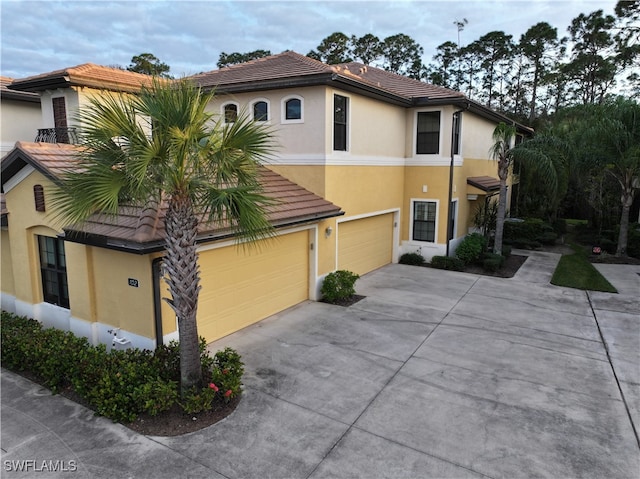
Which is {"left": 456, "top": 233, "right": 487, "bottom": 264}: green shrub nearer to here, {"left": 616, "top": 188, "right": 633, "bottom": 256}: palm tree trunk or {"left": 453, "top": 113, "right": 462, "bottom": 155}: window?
{"left": 453, "top": 113, "right": 462, "bottom": 155}: window

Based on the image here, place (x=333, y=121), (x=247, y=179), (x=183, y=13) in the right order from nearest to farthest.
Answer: (x=247, y=179) < (x=333, y=121) < (x=183, y=13)

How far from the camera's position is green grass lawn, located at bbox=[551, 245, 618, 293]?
13758mm

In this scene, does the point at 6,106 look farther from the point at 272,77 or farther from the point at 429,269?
the point at 429,269

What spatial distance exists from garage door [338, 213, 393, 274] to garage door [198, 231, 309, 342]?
2.16m

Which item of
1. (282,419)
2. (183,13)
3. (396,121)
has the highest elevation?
(183,13)

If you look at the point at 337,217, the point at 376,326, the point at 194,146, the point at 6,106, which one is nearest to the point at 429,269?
the point at 337,217

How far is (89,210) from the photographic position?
5805 millimetres

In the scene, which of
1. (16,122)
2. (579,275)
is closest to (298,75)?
(579,275)

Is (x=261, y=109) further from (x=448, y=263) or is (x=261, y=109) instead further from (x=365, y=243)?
(x=448, y=263)

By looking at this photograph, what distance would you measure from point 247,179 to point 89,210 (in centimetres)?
218

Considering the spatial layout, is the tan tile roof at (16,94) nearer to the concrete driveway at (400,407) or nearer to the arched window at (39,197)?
the arched window at (39,197)

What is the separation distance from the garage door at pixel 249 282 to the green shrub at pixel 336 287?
592 mm

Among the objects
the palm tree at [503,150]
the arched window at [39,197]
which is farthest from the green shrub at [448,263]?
the arched window at [39,197]

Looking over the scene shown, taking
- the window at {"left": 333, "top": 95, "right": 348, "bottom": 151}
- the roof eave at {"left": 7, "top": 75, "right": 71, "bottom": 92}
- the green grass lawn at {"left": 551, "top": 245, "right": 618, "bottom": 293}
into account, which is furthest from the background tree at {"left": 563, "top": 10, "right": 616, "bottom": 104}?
the roof eave at {"left": 7, "top": 75, "right": 71, "bottom": 92}
